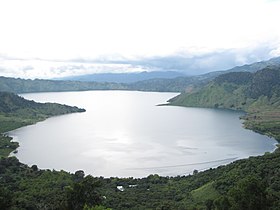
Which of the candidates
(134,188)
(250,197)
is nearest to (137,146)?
(134,188)

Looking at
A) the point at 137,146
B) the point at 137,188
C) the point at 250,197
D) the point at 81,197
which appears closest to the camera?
the point at 250,197

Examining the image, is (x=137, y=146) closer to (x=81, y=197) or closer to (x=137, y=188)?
(x=137, y=188)

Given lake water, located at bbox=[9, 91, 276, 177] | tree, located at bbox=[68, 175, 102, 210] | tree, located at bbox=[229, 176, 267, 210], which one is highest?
tree, located at bbox=[229, 176, 267, 210]

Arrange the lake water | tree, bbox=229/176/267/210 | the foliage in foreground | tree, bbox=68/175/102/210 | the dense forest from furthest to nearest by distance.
A: the lake water
the foliage in foreground
the dense forest
tree, bbox=68/175/102/210
tree, bbox=229/176/267/210

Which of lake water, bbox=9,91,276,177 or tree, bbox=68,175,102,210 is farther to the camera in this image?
lake water, bbox=9,91,276,177

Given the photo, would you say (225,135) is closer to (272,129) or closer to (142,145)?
(272,129)

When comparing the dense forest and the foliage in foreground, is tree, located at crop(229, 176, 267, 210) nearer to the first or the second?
the dense forest

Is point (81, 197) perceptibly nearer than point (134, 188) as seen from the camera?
Yes

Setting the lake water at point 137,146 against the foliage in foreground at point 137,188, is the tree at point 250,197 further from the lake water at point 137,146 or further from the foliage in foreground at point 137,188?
the lake water at point 137,146

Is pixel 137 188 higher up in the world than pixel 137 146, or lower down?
lower down

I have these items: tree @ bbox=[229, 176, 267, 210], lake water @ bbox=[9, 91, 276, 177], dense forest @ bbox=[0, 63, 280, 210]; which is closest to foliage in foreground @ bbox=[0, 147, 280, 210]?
dense forest @ bbox=[0, 63, 280, 210]

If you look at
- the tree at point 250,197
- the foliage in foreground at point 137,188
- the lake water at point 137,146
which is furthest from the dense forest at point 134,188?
the lake water at point 137,146
